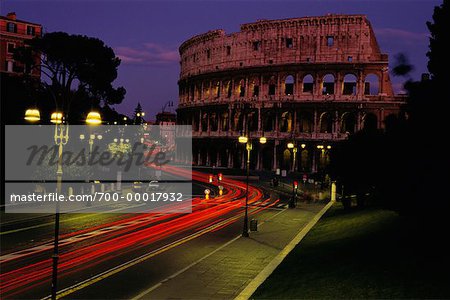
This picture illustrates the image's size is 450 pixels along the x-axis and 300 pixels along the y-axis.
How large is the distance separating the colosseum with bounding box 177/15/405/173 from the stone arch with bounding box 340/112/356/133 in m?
0.17

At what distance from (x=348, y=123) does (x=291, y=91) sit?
38.5ft

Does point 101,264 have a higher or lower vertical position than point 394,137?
lower

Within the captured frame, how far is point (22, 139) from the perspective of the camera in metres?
41.5

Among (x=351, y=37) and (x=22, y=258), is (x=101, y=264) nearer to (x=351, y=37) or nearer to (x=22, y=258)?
(x=22, y=258)

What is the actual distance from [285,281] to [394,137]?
5.59 m

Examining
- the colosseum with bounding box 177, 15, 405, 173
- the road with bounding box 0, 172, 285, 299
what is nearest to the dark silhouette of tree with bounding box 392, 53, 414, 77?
the road with bounding box 0, 172, 285, 299

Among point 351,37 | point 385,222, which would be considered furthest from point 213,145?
point 385,222

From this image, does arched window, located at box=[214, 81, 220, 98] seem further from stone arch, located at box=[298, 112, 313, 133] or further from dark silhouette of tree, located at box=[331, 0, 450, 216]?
dark silhouette of tree, located at box=[331, 0, 450, 216]

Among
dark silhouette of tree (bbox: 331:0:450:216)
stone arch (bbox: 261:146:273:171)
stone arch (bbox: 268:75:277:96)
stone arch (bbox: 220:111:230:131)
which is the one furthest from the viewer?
stone arch (bbox: 220:111:230:131)

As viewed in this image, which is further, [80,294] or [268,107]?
[268,107]

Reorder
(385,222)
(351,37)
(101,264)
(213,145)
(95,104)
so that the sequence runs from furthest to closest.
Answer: (213,145) → (351,37) → (95,104) → (385,222) → (101,264)

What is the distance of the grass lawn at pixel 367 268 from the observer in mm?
13461

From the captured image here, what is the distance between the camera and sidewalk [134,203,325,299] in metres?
16.5

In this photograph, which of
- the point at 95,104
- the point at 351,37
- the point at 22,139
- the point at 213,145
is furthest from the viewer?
the point at 213,145
